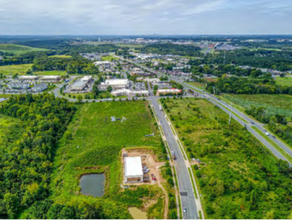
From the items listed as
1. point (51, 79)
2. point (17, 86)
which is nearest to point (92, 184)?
point (17, 86)

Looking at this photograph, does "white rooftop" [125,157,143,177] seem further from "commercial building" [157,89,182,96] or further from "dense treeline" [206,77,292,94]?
"dense treeline" [206,77,292,94]

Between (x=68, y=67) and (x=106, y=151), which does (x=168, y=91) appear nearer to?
(x=106, y=151)

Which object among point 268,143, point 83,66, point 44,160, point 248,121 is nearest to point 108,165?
point 44,160

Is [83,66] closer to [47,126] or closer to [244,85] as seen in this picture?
[47,126]

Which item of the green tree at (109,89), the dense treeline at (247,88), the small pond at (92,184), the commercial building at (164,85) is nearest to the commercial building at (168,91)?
the commercial building at (164,85)

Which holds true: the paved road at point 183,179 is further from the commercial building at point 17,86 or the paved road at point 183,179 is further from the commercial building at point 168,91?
the commercial building at point 17,86

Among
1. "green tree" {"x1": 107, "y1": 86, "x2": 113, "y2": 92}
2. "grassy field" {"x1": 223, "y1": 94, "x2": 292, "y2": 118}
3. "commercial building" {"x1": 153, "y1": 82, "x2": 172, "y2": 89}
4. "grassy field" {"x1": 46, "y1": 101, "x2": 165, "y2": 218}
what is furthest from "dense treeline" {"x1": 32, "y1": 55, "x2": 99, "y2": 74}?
"grassy field" {"x1": 223, "y1": 94, "x2": 292, "y2": 118}

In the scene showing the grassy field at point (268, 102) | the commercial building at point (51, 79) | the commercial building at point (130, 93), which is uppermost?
the commercial building at point (51, 79)
